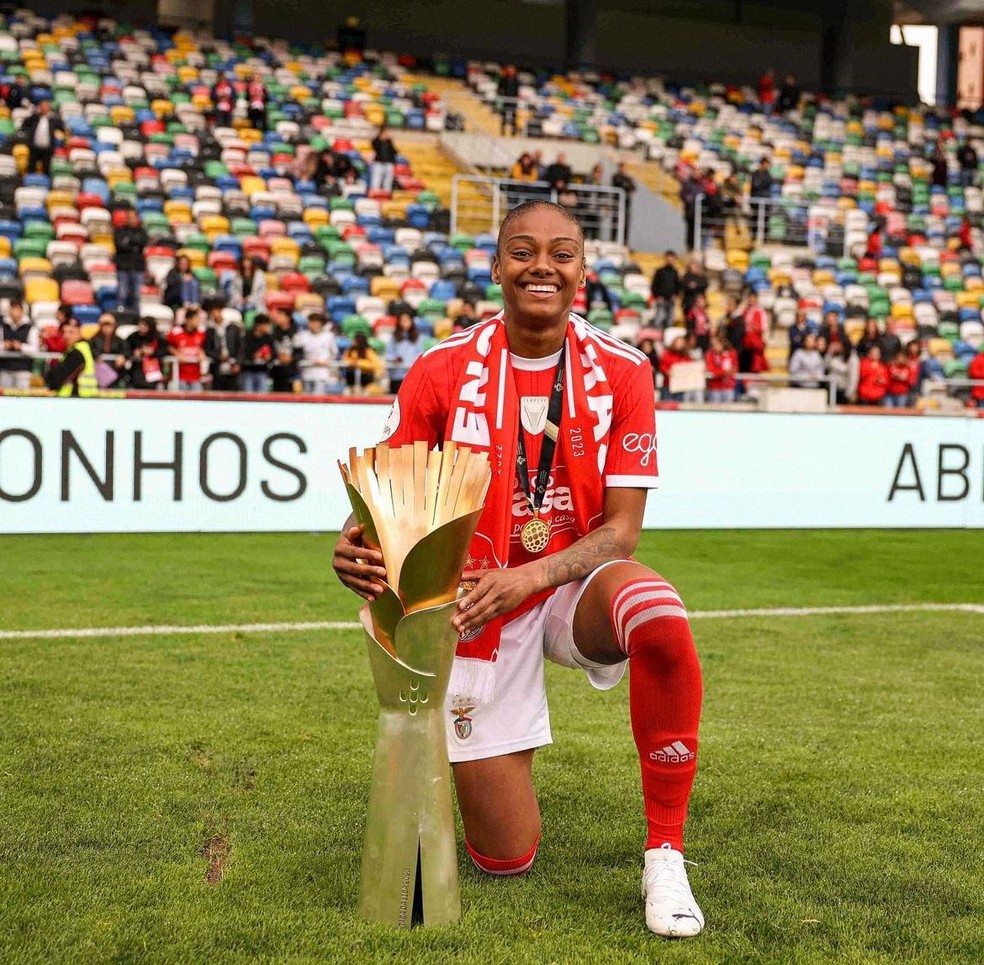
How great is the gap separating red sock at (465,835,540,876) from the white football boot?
0.32 m

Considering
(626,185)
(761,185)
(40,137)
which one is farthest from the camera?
(761,185)

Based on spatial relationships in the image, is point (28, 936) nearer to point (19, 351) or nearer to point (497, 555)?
point (497, 555)

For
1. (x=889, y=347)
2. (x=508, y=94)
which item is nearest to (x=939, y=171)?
(x=508, y=94)

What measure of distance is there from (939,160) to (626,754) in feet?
77.8

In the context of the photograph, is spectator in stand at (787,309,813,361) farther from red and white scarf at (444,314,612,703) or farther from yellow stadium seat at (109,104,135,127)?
red and white scarf at (444,314,612,703)

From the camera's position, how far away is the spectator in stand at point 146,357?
12.9 meters

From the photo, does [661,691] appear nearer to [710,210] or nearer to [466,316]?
[466,316]

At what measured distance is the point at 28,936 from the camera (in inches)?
108

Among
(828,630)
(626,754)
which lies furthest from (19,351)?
(626,754)

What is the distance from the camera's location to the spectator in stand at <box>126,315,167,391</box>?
12.9 meters

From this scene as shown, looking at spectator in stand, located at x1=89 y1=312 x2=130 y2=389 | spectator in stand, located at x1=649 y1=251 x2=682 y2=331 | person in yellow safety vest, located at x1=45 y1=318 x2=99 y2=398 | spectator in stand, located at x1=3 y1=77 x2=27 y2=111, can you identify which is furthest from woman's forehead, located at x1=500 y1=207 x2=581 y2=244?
spectator in stand, located at x1=3 y1=77 x2=27 y2=111

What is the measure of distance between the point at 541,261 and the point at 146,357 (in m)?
10.3

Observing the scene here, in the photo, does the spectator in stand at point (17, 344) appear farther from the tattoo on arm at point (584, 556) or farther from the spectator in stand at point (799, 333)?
the tattoo on arm at point (584, 556)

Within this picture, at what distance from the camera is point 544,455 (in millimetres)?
3340
